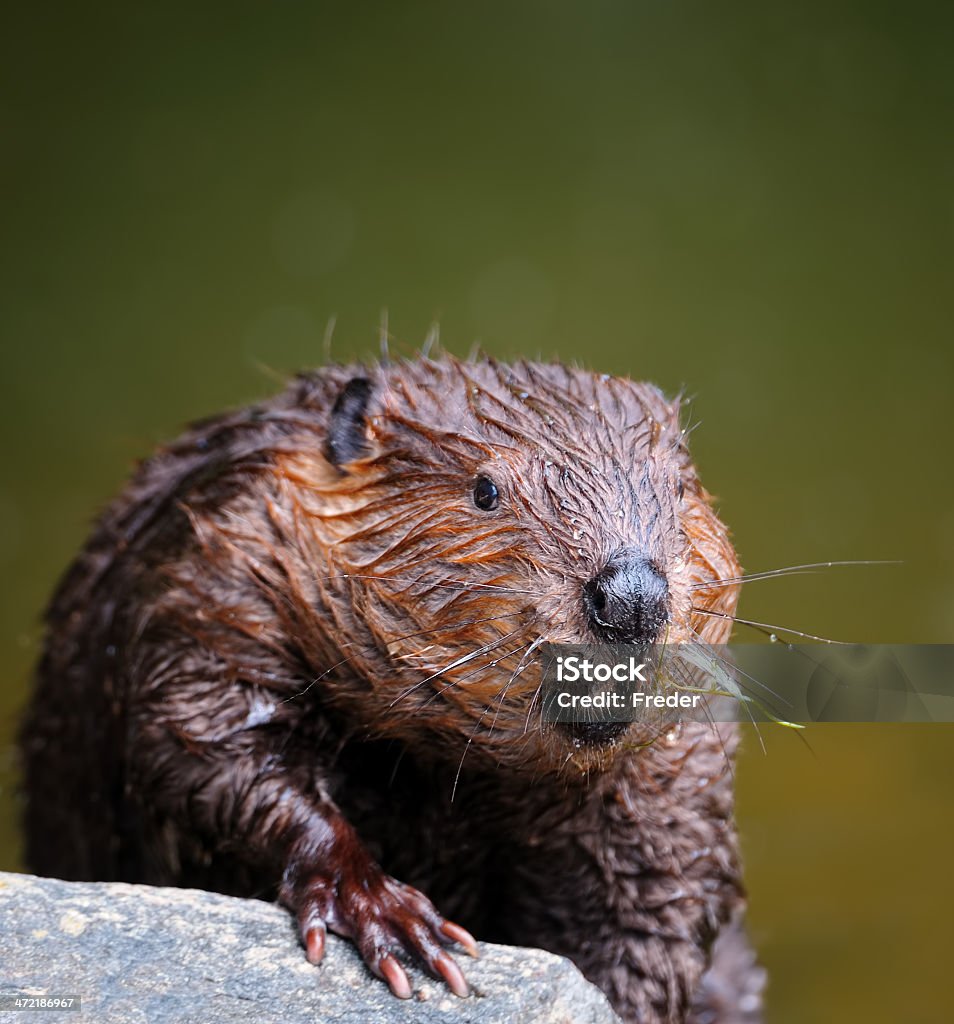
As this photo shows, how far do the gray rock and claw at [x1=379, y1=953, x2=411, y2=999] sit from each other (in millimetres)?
15

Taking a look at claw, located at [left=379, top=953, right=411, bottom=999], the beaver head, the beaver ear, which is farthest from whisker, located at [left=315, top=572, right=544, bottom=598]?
claw, located at [left=379, top=953, right=411, bottom=999]

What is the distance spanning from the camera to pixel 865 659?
9.07 ft

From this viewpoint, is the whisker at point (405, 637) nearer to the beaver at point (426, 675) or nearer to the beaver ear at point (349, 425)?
the beaver at point (426, 675)

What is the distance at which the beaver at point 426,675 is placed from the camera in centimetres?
224

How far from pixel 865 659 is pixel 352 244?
5.29m

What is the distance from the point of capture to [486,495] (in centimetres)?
234

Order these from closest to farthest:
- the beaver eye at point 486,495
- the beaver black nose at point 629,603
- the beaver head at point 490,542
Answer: the beaver black nose at point 629,603, the beaver head at point 490,542, the beaver eye at point 486,495

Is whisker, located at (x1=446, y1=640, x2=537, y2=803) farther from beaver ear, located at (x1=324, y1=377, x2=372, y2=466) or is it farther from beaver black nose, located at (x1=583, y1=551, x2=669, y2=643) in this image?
beaver ear, located at (x1=324, y1=377, x2=372, y2=466)

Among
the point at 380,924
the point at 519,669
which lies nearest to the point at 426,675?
the point at 519,669

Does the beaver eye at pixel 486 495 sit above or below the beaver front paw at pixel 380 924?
above

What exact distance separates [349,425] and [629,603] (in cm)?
79

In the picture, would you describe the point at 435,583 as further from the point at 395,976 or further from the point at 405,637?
the point at 395,976

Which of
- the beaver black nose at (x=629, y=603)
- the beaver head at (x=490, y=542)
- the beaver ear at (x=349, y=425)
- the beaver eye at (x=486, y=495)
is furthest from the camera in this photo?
the beaver ear at (x=349, y=425)

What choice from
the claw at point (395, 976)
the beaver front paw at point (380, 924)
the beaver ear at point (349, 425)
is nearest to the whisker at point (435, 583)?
the beaver ear at point (349, 425)
